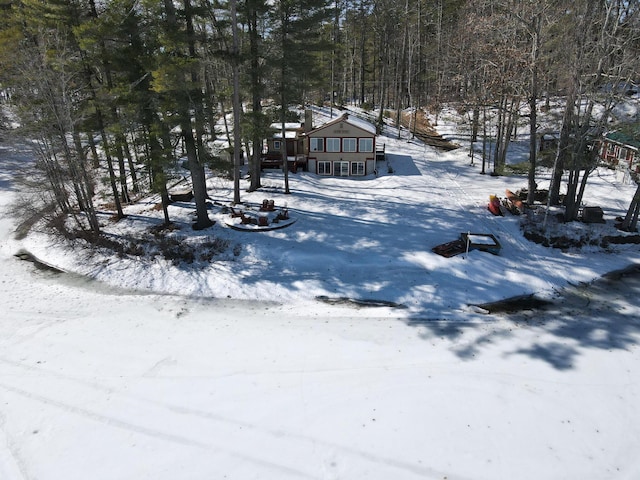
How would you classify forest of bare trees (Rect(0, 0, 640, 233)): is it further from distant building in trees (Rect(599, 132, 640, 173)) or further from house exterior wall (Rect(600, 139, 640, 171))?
house exterior wall (Rect(600, 139, 640, 171))

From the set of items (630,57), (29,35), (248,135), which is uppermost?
(29,35)

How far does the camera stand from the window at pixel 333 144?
1179 inches

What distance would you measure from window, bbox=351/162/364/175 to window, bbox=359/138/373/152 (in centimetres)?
104

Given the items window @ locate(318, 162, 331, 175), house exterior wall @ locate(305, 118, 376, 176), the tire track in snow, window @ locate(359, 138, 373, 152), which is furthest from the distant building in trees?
the tire track in snow

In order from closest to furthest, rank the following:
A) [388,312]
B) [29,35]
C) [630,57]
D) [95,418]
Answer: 1. [95,418]
2. [388,312]
3. [630,57]
4. [29,35]

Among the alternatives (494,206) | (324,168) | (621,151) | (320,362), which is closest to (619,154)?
(621,151)

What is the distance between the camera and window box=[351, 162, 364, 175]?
30436mm

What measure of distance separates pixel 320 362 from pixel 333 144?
21763 mm

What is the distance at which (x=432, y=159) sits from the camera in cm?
3416

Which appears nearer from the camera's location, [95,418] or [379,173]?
[95,418]

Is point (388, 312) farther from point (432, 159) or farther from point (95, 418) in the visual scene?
point (432, 159)

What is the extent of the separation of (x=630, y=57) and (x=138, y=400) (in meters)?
21.8

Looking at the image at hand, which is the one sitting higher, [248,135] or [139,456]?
[248,135]

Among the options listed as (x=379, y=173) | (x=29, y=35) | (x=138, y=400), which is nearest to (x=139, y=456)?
(x=138, y=400)
